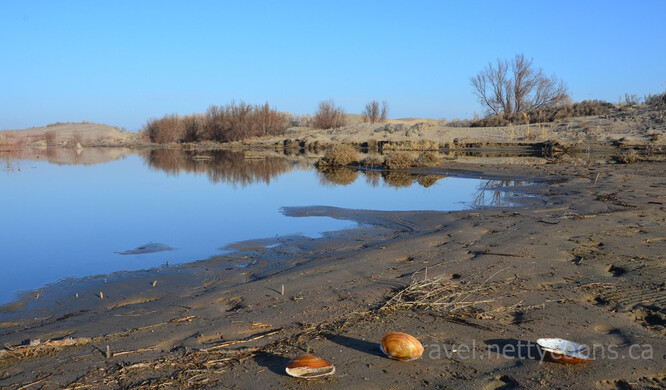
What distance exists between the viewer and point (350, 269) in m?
5.23

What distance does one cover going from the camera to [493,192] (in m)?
11.8

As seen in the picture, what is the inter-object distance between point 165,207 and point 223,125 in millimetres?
35497

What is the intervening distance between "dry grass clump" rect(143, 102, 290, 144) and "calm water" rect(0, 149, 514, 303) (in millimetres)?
26663

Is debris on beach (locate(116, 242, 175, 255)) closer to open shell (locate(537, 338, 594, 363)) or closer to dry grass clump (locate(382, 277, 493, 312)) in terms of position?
dry grass clump (locate(382, 277, 493, 312))

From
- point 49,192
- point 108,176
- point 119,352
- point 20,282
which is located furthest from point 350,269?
point 108,176

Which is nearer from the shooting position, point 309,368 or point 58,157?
point 309,368

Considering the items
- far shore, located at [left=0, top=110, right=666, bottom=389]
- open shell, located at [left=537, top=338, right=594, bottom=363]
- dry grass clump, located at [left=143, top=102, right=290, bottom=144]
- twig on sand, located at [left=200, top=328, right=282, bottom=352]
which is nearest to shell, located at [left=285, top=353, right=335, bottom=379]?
far shore, located at [left=0, top=110, right=666, bottom=389]

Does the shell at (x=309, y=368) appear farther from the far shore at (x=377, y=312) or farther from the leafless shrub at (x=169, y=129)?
the leafless shrub at (x=169, y=129)

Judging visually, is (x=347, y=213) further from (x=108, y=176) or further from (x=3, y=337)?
(x=108, y=176)

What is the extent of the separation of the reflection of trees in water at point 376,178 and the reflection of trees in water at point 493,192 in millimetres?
1607

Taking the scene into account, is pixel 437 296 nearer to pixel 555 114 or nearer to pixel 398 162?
pixel 398 162

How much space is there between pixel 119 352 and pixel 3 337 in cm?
123

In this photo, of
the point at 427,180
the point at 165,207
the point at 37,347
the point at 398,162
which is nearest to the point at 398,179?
the point at 427,180

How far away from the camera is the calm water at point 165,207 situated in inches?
257
